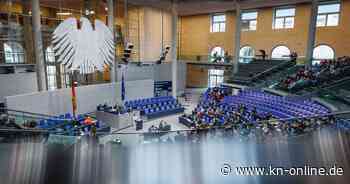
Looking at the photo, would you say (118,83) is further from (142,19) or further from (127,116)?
(142,19)

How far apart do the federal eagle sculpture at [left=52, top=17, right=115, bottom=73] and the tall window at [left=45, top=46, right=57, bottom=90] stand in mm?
6775

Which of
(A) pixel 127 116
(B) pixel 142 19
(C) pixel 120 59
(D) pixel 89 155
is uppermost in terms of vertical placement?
(B) pixel 142 19

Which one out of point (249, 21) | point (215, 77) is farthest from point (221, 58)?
point (249, 21)

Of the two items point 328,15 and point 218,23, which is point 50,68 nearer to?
point 218,23

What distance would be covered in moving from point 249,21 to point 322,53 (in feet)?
22.8

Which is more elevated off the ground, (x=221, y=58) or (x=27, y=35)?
(x=27, y=35)

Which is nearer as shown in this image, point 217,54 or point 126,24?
point 126,24

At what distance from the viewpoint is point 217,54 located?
84.4 feet

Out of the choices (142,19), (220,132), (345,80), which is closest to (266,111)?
(345,80)

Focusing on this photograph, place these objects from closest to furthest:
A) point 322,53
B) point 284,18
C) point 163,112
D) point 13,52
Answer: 1. point 13,52
2. point 163,112
3. point 322,53
4. point 284,18

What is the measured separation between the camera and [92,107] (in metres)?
17.2

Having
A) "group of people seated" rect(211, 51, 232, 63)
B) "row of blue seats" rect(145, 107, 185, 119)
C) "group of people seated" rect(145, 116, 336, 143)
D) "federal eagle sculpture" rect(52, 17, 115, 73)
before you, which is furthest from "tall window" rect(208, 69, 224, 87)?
"group of people seated" rect(145, 116, 336, 143)

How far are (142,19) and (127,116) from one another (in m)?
10.2

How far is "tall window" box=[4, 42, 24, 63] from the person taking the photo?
1421 centimetres
